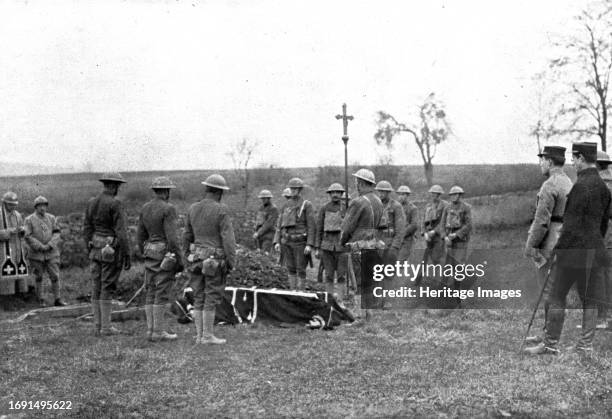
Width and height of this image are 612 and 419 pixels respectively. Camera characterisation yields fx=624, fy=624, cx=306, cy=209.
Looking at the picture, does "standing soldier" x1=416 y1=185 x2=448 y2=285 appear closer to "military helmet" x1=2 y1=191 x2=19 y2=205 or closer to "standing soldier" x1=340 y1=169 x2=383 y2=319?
"standing soldier" x1=340 y1=169 x2=383 y2=319

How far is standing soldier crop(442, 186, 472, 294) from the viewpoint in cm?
1177

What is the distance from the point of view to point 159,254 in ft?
28.0

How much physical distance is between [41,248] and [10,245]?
522 mm

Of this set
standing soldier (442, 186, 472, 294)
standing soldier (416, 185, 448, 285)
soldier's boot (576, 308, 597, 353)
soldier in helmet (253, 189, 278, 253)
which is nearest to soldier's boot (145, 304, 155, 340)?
soldier's boot (576, 308, 597, 353)

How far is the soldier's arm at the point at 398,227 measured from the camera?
1073cm

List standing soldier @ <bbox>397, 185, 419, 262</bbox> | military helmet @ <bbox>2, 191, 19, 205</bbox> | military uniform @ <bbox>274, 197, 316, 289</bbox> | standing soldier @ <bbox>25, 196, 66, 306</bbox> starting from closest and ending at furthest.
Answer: military helmet @ <bbox>2, 191, 19, 205</bbox>
military uniform @ <bbox>274, 197, 316, 289</bbox>
standing soldier @ <bbox>25, 196, 66, 306</bbox>
standing soldier @ <bbox>397, 185, 419, 262</bbox>

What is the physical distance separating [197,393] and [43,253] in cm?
691

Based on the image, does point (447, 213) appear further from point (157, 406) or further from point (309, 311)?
point (157, 406)

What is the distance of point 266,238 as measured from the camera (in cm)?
1402

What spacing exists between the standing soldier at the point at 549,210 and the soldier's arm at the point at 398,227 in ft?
11.0

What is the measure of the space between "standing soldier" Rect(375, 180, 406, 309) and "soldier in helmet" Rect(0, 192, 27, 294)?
661cm

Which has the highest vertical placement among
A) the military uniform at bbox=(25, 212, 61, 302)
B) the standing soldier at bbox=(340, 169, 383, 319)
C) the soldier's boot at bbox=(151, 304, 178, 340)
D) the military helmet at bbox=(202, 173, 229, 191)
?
the military helmet at bbox=(202, 173, 229, 191)

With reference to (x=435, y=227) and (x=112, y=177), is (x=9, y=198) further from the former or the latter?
(x=435, y=227)

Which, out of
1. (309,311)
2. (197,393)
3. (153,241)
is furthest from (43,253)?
(197,393)
